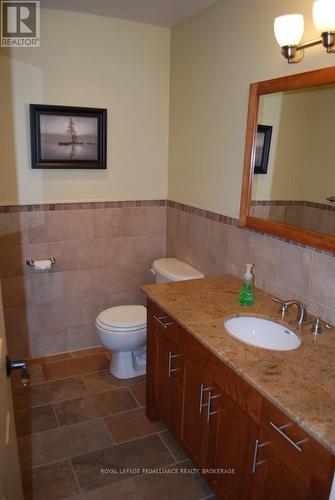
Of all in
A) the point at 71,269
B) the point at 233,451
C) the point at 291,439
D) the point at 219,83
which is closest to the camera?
the point at 291,439

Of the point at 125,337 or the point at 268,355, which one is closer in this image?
the point at 268,355

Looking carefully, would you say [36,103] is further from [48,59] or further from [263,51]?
[263,51]

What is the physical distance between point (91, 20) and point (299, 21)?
5.41 feet

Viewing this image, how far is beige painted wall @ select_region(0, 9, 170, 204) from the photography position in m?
2.62

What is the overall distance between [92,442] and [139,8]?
2791 millimetres

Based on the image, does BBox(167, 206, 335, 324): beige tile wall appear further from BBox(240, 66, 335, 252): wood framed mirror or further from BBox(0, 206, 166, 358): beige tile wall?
BBox(0, 206, 166, 358): beige tile wall

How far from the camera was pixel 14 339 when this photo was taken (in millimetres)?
2977

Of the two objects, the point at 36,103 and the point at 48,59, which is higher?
the point at 48,59

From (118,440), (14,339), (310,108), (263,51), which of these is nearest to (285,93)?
(310,108)

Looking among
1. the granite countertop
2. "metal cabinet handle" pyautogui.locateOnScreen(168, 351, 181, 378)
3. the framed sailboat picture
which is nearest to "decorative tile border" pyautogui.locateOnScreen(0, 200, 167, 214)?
the framed sailboat picture

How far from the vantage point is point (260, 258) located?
223 cm

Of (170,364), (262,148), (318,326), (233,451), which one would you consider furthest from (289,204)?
(233,451)

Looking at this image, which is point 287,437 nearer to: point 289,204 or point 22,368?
point 22,368

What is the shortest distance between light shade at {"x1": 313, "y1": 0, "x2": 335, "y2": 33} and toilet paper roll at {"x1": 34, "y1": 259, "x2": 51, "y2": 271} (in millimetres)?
2257
